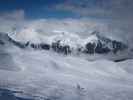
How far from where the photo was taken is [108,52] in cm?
18625

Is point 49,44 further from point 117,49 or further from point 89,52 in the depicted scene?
point 117,49

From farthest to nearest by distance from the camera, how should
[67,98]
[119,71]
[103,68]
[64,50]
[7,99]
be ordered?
[64,50], [103,68], [119,71], [67,98], [7,99]

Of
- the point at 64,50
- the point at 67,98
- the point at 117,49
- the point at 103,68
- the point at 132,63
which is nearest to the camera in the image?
the point at 67,98

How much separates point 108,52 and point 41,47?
4878cm

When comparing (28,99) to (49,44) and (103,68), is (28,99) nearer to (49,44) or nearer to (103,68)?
(103,68)

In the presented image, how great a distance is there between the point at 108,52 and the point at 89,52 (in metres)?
13.5

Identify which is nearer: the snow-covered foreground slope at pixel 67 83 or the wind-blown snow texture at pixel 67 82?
the wind-blown snow texture at pixel 67 82

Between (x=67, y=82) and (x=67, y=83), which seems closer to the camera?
(x=67, y=83)

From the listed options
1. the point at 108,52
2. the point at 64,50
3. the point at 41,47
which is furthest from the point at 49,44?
the point at 108,52

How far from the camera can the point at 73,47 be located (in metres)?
197

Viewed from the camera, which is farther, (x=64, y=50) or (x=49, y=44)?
(x=49, y=44)

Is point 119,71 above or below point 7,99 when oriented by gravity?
below

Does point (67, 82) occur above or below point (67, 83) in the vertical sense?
below

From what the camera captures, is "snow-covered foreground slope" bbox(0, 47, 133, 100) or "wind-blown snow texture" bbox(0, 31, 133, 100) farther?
"snow-covered foreground slope" bbox(0, 47, 133, 100)
